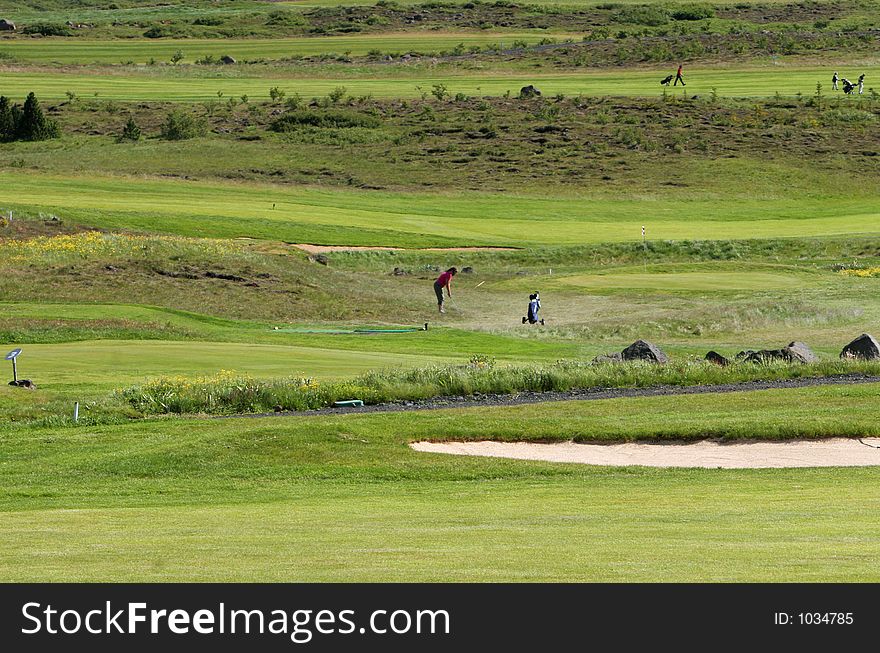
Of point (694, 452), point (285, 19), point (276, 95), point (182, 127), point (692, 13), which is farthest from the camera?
point (285, 19)

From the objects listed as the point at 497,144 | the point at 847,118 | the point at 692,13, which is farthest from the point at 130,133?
the point at 692,13

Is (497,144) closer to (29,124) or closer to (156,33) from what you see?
(29,124)

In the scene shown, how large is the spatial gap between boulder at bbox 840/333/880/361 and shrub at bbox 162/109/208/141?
6172 cm

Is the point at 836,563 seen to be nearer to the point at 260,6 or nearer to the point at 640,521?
the point at 640,521

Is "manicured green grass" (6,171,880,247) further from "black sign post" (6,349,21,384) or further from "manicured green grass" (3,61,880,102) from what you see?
"black sign post" (6,349,21,384)

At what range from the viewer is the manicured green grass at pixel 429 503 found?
11469 mm

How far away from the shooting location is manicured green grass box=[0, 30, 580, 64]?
4830 inches

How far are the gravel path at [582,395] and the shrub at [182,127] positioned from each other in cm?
6260

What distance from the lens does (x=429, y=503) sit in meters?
16.8

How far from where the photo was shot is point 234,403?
2517cm

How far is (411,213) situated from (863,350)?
38.8 m

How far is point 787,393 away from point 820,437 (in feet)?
12.6
